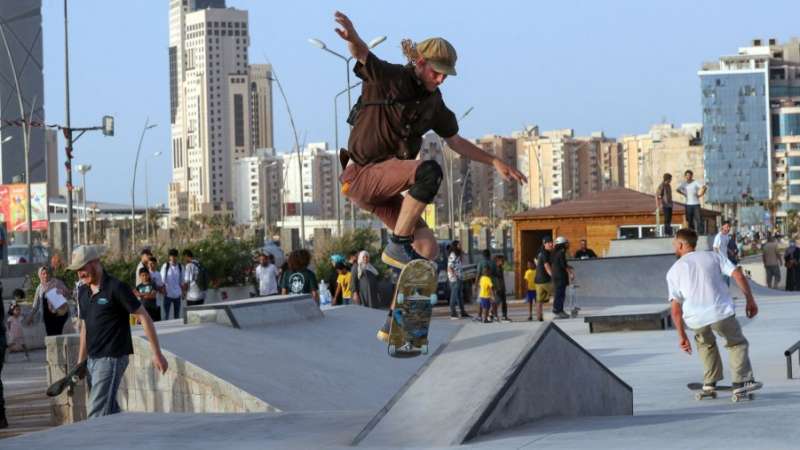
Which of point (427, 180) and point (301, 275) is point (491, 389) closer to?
point (427, 180)

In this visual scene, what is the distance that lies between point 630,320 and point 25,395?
8.83 meters

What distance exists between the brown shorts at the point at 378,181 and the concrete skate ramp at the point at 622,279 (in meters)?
24.0

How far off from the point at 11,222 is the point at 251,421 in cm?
4571

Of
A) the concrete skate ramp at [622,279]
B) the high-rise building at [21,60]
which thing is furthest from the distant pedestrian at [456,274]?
the high-rise building at [21,60]

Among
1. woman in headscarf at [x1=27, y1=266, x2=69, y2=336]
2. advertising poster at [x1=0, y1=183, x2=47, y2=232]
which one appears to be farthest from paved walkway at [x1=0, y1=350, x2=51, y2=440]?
advertising poster at [x1=0, y1=183, x2=47, y2=232]

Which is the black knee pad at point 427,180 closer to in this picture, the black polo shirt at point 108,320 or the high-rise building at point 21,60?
the black polo shirt at point 108,320

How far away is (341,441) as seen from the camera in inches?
289

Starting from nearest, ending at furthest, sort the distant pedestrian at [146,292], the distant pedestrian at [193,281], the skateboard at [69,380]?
the skateboard at [69,380] < the distant pedestrian at [146,292] < the distant pedestrian at [193,281]

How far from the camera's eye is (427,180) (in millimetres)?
7555

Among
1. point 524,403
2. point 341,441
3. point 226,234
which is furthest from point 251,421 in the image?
point 226,234

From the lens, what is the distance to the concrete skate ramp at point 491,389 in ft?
23.7

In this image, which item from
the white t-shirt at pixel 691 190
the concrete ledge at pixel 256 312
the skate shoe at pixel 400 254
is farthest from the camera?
the white t-shirt at pixel 691 190

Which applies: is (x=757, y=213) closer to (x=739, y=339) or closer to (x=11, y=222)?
(x=11, y=222)

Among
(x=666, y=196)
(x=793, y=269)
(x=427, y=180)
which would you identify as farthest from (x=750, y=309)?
(x=793, y=269)
